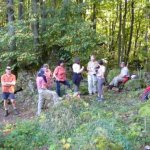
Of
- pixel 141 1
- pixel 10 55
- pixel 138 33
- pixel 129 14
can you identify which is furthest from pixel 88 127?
pixel 138 33

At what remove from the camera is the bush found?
1618 centimetres

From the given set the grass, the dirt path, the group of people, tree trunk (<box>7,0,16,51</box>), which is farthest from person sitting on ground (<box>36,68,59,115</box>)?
A: tree trunk (<box>7,0,16,51</box>)

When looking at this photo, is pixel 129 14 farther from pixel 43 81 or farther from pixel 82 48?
pixel 43 81

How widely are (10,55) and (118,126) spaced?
977cm

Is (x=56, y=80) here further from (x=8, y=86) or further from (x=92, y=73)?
(x=8, y=86)

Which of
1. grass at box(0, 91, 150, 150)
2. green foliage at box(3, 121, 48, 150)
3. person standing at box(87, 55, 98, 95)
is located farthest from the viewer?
person standing at box(87, 55, 98, 95)

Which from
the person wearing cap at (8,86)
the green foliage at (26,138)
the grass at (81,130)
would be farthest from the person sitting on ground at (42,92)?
the green foliage at (26,138)

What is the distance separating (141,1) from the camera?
26.6 metres

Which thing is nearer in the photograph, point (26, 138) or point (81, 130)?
point (81, 130)

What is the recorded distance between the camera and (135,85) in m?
16.2

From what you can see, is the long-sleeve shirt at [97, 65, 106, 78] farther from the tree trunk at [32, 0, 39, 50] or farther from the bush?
the tree trunk at [32, 0, 39, 50]

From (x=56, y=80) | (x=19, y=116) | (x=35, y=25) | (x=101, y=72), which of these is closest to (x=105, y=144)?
(x=101, y=72)

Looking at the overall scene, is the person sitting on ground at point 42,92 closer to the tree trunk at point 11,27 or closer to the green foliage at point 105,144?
the tree trunk at point 11,27

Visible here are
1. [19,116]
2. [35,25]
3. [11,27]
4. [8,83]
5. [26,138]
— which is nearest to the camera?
[26,138]
